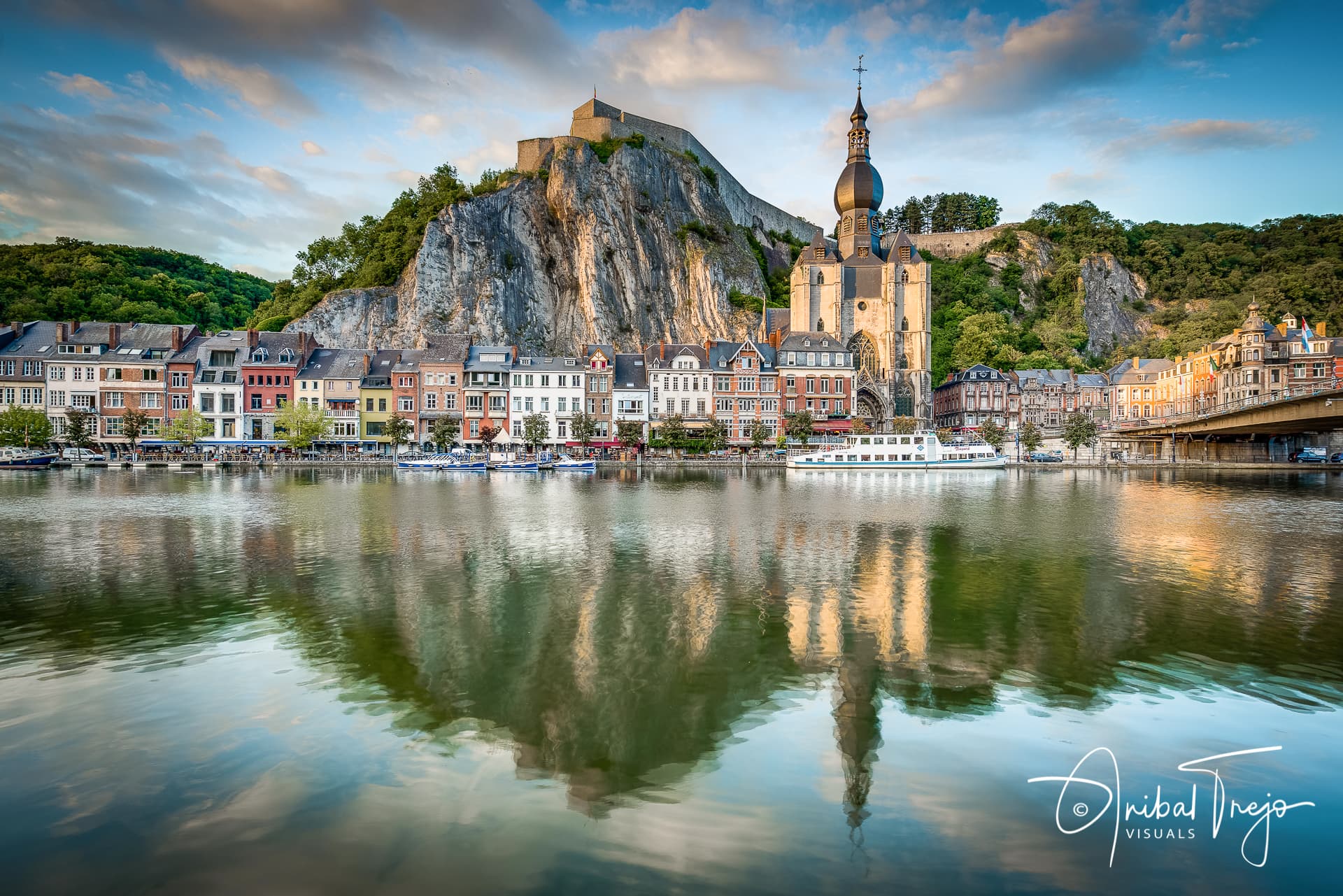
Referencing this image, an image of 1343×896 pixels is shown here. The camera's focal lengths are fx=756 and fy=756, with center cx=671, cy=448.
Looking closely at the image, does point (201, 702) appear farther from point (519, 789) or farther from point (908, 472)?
point (908, 472)

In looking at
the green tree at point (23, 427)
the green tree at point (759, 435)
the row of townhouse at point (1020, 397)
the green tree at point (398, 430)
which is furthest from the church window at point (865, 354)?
the green tree at point (23, 427)

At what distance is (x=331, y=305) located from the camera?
74812 millimetres

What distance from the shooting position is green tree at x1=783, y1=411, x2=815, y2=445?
63500mm

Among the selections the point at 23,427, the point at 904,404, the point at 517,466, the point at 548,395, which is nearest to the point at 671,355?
the point at 548,395

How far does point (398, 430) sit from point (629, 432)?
18.6 metres

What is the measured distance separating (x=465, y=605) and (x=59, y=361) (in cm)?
6755

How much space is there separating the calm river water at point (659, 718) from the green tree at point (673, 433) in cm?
4351

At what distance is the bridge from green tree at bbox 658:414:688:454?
37.6 meters

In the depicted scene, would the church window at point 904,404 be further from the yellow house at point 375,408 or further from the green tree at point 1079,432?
the yellow house at point 375,408

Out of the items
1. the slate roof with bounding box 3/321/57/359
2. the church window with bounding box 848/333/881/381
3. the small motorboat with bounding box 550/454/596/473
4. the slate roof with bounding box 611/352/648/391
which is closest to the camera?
the small motorboat with bounding box 550/454/596/473

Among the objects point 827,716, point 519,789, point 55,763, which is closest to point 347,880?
point 519,789

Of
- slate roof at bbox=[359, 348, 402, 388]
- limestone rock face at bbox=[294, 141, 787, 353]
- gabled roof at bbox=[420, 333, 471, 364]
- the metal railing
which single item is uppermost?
limestone rock face at bbox=[294, 141, 787, 353]

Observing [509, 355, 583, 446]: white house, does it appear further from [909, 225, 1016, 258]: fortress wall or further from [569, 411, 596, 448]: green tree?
[909, 225, 1016, 258]: fortress wall

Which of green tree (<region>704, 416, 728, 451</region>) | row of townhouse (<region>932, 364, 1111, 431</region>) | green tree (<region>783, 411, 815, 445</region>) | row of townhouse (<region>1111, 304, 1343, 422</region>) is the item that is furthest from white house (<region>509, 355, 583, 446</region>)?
row of townhouse (<region>1111, 304, 1343, 422</region>)
